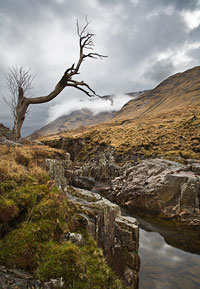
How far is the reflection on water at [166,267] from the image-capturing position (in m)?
11.2

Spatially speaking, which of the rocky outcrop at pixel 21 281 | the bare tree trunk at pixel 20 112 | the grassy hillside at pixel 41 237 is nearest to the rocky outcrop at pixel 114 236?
the grassy hillside at pixel 41 237

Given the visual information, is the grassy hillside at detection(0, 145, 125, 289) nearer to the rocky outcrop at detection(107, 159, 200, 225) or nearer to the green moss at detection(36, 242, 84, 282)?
the green moss at detection(36, 242, 84, 282)

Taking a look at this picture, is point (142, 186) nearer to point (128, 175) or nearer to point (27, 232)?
point (128, 175)

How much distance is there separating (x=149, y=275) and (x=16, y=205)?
11.1 metres

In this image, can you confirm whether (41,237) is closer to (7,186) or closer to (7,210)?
(7,210)

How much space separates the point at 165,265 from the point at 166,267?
0.25 meters

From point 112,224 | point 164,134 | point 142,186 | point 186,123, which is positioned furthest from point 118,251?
point 186,123

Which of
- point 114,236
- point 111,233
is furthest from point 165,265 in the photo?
point 111,233

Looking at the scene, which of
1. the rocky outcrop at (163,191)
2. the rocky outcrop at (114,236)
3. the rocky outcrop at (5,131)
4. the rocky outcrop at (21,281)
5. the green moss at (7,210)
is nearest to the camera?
the rocky outcrop at (21,281)

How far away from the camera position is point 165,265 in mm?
13445

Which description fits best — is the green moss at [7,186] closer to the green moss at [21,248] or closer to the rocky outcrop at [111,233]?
the green moss at [21,248]

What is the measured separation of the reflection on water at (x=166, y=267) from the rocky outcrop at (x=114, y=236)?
2005mm

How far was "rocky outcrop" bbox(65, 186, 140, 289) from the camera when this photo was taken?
841cm

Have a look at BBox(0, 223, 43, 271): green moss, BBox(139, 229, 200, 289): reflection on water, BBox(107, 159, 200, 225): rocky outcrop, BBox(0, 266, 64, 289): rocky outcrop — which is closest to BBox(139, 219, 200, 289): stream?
BBox(139, 229, 200, 289): reflection on water
